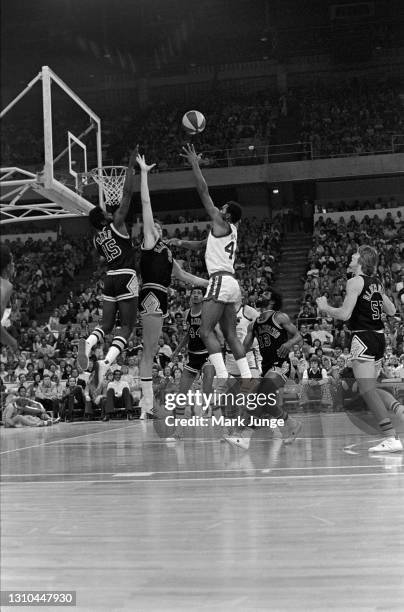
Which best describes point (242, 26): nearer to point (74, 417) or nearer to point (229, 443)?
point (74, 417)

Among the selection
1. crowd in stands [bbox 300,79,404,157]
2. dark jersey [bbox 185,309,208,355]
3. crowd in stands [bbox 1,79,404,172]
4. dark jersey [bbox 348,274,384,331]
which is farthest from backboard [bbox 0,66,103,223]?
crowd in stands [bbox 300,79,404,157]

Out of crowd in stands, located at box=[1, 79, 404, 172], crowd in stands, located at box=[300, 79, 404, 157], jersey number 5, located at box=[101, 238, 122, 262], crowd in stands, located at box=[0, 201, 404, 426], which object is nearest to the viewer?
jersey number 5, located at box=[101, 238, 122, 262]

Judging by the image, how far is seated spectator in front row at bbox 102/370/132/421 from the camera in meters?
15.3

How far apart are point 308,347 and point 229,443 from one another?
8167 millimetres

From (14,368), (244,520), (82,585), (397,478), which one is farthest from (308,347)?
(82,585)

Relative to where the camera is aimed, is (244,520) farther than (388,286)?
No

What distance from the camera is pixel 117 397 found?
15.6m

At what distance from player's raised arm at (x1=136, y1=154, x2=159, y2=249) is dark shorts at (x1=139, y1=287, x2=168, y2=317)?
48 centimetres

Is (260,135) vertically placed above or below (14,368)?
above

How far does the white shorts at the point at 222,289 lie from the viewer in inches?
307

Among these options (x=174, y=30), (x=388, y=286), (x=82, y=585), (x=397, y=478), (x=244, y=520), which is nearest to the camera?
(x=82, y=585)

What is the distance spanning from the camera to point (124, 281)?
797 cm

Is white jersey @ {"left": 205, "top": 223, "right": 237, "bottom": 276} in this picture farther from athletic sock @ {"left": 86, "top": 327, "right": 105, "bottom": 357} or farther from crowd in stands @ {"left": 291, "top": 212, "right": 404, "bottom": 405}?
crowd in stands @ {"left": 291, "top": 212, "right": 404, "bottom": 405}

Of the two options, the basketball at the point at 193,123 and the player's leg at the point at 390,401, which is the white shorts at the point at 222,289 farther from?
the player's leg at the point at 390,401
